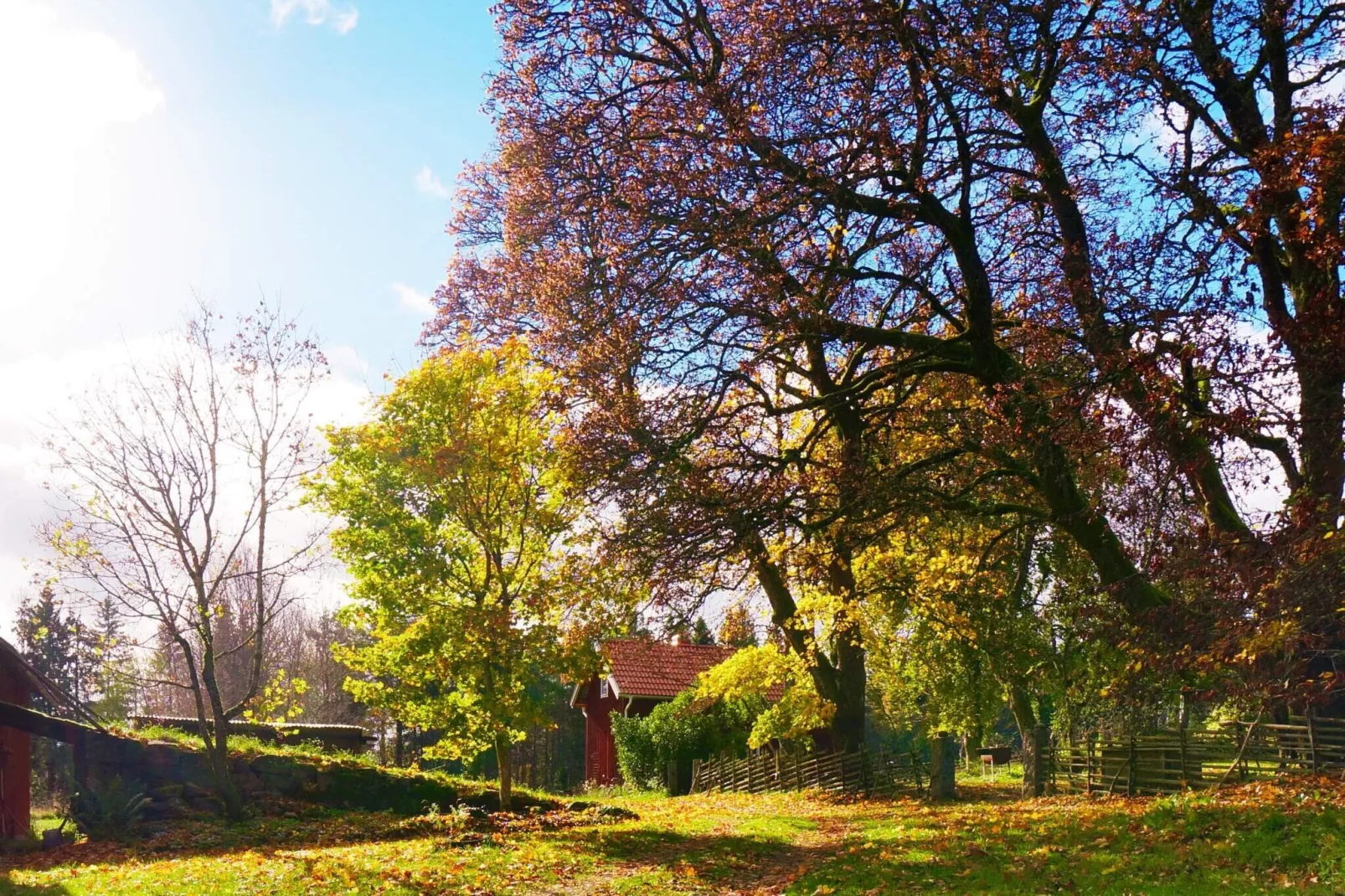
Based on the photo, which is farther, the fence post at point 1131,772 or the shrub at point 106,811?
the shrub at point 106,811

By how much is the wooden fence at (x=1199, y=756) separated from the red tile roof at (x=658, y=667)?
1878 centimetres

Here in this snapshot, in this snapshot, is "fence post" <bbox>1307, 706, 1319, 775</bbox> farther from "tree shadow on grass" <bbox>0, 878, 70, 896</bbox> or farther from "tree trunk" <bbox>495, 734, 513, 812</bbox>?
"tree shadow on grass" <bbox>0, 878, 70, 896</bbox>

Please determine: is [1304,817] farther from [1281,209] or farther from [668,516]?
[668,516]

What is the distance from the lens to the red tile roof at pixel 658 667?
127 feet

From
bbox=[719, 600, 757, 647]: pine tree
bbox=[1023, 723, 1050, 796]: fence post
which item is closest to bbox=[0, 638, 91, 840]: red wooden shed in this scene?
bbox=[719, 600, 757, 647]: pine tree

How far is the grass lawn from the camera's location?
32.2 ft

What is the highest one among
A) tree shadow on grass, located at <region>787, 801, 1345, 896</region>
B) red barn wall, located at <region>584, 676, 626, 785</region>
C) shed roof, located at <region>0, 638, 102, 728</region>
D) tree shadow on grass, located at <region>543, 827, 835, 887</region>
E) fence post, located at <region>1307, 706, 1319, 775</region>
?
shed roof, located at <region>0, 638, 102, 728</region>

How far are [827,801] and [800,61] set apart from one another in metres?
16.4

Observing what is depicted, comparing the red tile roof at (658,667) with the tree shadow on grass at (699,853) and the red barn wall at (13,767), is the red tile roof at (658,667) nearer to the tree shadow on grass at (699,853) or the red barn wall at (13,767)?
the red barn wall at (13,767)

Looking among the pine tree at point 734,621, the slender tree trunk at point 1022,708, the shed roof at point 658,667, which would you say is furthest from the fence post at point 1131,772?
the shed roof at point 658,667

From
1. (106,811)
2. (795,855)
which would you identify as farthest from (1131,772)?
(106,811)

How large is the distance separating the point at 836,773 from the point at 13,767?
64.2 feet

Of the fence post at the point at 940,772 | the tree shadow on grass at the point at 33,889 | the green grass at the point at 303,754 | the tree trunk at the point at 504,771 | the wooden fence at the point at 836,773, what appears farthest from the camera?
the wooden fence at the point at 836,773

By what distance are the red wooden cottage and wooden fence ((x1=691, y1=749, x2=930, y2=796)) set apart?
9.24 m
